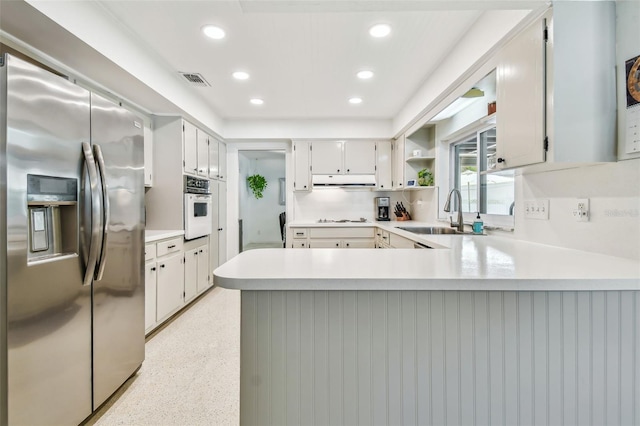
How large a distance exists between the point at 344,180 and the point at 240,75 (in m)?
2.12

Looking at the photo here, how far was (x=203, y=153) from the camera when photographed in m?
3.80

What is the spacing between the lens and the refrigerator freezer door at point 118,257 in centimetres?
163

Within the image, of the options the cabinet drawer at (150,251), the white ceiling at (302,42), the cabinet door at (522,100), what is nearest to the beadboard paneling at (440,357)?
the cabinet door at (522,100)

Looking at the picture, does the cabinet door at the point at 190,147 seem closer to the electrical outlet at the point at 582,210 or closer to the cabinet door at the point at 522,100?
the cabinet door at the point at 522,100

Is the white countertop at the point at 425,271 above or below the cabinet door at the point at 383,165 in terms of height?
below

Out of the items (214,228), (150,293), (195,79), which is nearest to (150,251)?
(150,293)

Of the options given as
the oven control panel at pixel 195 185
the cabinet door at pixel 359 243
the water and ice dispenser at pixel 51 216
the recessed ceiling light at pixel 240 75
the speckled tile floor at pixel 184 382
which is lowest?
the speckled tile floor at pixel 184 382

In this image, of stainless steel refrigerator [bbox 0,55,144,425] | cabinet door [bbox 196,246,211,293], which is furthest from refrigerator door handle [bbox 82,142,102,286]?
cabinet door [bbox 196,246,211,293]

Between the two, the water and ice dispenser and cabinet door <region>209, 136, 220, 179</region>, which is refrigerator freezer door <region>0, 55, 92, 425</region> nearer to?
the water and ice dispenser

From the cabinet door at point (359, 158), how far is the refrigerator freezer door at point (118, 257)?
9.84ft

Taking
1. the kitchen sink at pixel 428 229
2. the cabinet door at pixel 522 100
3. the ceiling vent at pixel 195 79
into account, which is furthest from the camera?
the kitchen sink at pixel 428 229

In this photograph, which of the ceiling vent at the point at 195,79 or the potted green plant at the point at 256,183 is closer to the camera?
the ceiling vent at the point at 195,79

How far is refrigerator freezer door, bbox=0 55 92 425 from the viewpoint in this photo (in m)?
1.18

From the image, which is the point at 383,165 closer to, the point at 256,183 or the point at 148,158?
the point at 148,158
